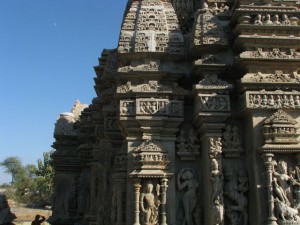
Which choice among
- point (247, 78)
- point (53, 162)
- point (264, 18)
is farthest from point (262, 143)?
point (53, 162)

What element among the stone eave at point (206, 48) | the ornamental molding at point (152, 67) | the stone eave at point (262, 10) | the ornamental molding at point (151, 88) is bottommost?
the ornamental molding at point (151, 88)

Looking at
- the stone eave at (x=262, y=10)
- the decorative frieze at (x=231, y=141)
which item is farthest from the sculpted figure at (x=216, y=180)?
the stone eave at (x=262, y=10)

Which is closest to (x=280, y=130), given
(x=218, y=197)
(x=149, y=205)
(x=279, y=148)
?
(x=279, y=148)

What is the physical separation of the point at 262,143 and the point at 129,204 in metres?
2.36

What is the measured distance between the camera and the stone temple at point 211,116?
5680 mm

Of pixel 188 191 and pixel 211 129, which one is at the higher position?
pixel 211 129

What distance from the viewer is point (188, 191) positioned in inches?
240

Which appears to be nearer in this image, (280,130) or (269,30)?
(280,130)

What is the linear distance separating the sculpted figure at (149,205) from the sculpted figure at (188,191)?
497 mm

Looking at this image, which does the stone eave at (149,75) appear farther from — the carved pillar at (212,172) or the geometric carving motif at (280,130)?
the geometric carving motif at (280,130)

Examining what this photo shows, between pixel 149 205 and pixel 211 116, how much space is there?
70.1 inches

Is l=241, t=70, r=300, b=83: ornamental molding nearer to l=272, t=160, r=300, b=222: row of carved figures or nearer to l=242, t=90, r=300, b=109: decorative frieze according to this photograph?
l=242, t=90, r=300, b=109: decorative frieze

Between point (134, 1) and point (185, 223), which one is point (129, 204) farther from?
point (134, 1)

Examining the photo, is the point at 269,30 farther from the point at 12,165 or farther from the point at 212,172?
the point at 12,165
